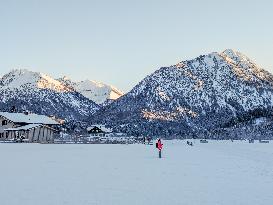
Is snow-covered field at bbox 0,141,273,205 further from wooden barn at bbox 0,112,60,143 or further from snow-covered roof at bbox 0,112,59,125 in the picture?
snow-covered roof at bbox 0,112,59,125

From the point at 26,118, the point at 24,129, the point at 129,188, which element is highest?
the point at 26,118

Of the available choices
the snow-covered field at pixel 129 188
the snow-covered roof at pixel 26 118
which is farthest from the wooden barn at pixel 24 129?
the snow-covered field at pixel 129 188

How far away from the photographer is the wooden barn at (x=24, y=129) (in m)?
87.5

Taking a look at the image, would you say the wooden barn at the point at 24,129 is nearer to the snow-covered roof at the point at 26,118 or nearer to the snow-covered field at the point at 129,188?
the snow-covered roof at the point at 26,118

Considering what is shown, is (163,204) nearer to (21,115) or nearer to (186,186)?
(186,186)

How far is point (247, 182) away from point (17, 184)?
10697mm

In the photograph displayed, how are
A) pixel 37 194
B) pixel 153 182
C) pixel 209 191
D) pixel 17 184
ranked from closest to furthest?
1. pixel 37 194
2. pixel 209 191
3. pixel 17 184
4. pixel 153 182

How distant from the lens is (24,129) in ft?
284

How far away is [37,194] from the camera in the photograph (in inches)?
645

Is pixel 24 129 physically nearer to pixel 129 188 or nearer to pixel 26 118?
pixel 26 118

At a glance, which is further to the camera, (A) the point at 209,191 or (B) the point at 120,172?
(B) the point at 120,172

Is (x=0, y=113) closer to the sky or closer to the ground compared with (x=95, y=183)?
closer to the sky

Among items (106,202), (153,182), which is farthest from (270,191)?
(106,202)

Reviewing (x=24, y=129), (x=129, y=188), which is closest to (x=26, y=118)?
(x=24, y=129)
